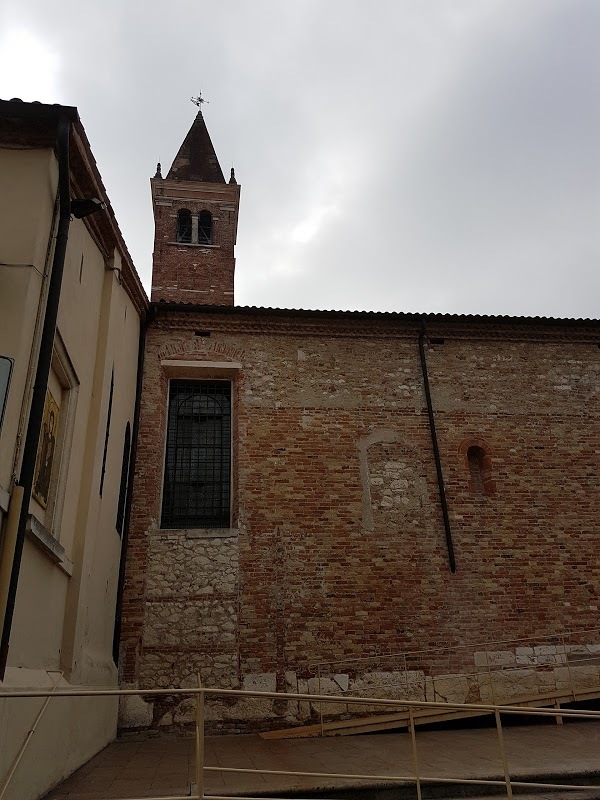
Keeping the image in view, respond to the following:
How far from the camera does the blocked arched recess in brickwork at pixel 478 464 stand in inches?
423

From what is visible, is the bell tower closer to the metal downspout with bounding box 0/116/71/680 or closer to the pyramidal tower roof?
the pyramidal tower roof

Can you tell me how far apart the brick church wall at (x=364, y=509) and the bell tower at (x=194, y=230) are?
6420 millimetres

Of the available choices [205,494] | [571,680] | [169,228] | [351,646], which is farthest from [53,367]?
[169,228]

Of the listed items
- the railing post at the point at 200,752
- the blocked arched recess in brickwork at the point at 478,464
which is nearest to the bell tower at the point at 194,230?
the blocked arched recess in brickwork at the point at 478,464

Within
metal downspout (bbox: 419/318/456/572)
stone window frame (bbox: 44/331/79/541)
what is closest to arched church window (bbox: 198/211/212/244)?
metal downspout (bbox: 419/318/456/572)

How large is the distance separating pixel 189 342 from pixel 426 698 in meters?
7.12

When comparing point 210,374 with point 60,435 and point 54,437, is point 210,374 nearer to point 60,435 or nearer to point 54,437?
point 60,435

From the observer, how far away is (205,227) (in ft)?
63.9

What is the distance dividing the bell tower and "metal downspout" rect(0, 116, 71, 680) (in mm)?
10545

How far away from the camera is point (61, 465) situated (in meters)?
6.80

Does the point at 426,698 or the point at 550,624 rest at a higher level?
the point at 550,624

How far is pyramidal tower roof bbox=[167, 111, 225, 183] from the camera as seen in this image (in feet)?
66.6

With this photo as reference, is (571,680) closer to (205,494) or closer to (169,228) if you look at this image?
(205,494)

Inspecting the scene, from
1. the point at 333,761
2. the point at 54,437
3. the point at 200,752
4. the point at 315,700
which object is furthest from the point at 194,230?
the point at 200,752
